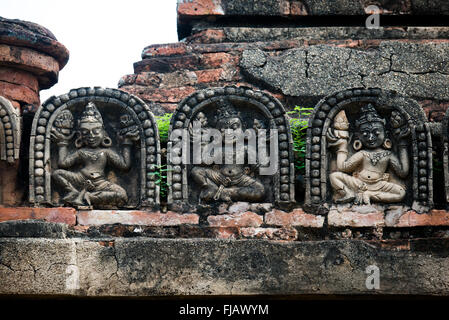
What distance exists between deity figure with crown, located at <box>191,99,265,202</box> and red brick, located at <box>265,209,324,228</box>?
15cm

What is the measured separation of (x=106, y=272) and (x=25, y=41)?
79.0 inches

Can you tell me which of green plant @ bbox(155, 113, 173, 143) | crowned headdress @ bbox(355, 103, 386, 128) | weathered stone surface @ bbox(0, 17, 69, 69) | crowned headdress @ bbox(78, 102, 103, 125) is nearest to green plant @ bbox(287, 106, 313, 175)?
crowned headdress @ bbox(355, 103, 386, 128)

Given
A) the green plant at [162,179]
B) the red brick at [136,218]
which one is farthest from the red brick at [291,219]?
the green plant at [162,179]

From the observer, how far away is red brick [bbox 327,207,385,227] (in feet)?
22.0

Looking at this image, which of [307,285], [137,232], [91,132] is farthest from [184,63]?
[307,285]

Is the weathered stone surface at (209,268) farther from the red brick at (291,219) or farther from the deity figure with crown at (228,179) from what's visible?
the deity figure with crown at (228,179)

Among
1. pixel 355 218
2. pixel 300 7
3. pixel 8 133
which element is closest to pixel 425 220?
pixel 355 218

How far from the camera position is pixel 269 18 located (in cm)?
789

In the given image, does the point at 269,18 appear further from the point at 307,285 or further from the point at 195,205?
the point at 307,285

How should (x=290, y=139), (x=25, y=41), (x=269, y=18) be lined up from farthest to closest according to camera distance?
1. (x=269, y=18)
2. (x=25, y=41)
3. (x=290, y=139)

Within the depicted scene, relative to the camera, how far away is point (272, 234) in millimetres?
6719

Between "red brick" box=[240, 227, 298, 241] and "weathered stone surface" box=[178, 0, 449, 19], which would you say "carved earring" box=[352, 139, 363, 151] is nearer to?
"red brick" box=[240, 227, 298, 241]

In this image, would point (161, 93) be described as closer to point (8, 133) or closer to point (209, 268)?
point (8, 133)

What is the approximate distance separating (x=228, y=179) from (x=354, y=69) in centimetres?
150
